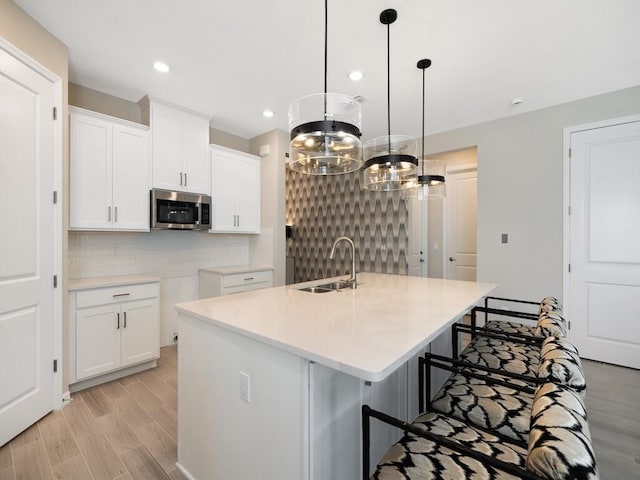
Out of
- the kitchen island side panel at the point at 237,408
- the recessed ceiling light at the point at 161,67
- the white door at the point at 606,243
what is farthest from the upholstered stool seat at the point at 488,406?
the recessed ceiling light at the point at 161,67

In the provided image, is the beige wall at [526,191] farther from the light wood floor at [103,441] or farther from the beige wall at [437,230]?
the light wood floor at [103,441]

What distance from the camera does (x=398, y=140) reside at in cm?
216

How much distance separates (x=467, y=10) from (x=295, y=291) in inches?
88.0

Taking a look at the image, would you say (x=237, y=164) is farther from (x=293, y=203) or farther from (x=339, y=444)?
(x=339, y=444)

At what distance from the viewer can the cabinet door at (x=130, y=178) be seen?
2873mm

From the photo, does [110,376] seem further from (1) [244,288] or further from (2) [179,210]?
(2) [179,210]

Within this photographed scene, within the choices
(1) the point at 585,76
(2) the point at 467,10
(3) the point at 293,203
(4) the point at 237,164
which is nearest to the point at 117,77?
(4) the point at 237,164

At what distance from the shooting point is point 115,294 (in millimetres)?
2711

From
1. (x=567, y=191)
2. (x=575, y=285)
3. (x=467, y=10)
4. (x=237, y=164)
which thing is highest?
(x=467, y=10)

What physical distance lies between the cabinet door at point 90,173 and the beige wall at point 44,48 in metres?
0.32

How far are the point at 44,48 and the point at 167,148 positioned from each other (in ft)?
3.97

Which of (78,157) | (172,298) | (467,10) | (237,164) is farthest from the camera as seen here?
(237,164)

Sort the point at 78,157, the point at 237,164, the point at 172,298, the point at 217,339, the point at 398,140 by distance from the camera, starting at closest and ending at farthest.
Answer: the point at 217,339 → the point at 398,140 → the point at 78,157 → the point at 172,298 → the point at 237,164

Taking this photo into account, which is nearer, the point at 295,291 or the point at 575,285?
the point at 295,291
